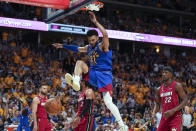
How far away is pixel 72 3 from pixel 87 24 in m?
11.6

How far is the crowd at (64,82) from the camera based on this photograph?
12.3 meters

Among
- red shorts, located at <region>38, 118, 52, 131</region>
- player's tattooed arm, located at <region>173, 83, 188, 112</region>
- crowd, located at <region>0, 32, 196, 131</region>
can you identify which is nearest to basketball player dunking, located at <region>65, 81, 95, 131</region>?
red shorts, located at <region>38, 118, 52, 131</region>

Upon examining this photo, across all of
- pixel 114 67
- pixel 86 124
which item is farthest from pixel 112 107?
pixel 114 67

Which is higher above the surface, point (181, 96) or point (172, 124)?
point (181, 96)

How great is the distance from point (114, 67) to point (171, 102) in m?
13.2

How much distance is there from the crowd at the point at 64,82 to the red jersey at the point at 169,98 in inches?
207

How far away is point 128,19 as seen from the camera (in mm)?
23312

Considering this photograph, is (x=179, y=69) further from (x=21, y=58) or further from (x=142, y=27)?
(x=21, y=58)

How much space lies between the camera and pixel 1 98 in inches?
499

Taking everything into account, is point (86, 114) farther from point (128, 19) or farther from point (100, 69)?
point (128, 19)

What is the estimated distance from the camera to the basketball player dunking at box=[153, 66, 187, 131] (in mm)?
5666

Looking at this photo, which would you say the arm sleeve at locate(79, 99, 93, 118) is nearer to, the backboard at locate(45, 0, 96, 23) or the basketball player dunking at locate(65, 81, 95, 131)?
the basketball player dunking at locate(65, 81, 95, 131)

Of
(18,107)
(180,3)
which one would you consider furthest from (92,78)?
(180,3)

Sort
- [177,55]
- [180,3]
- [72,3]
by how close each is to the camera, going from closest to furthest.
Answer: [72,3]
[177,55]
[180,3]
